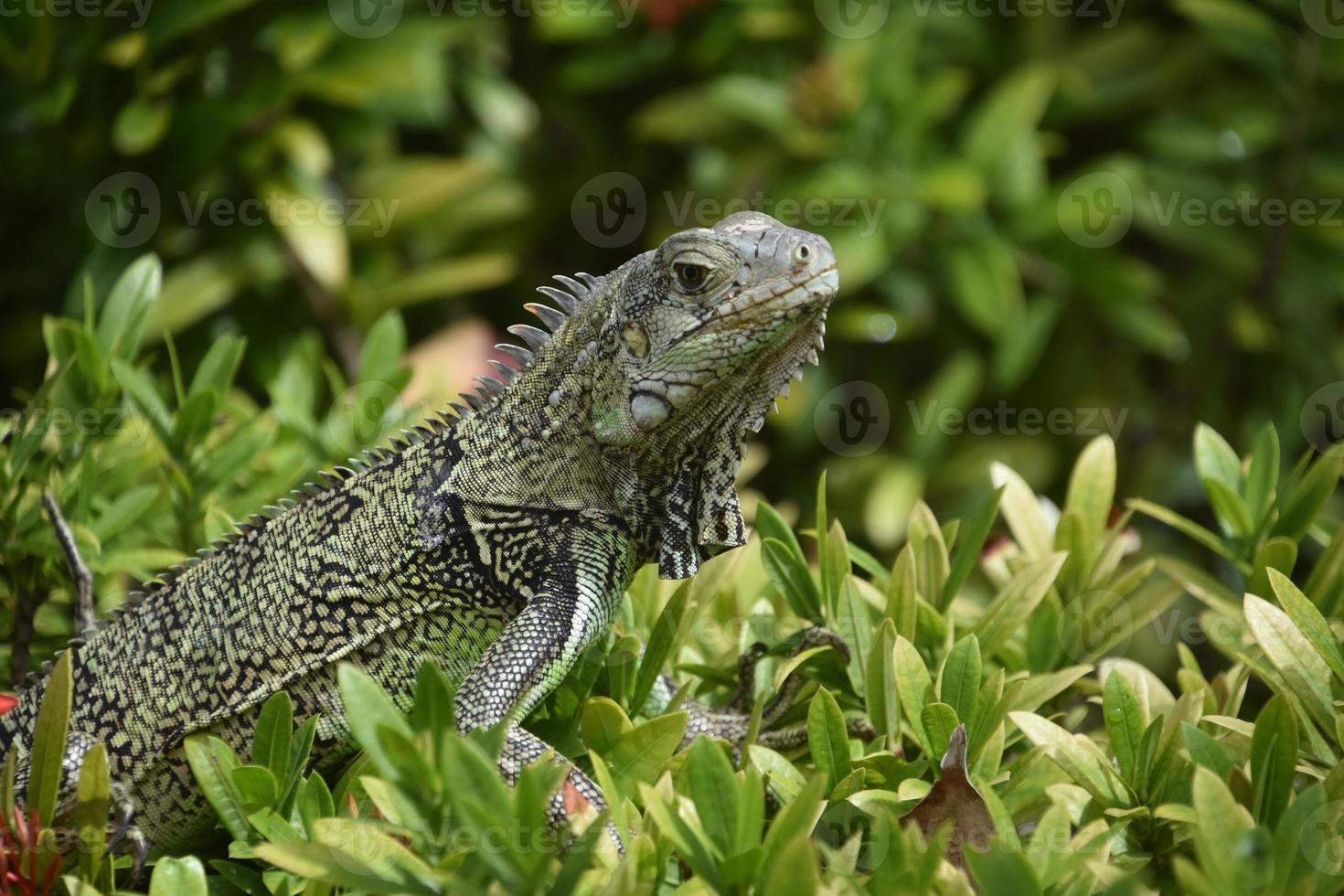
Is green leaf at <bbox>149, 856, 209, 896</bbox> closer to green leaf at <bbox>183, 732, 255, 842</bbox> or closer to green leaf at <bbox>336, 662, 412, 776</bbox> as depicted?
green leaf at <bbox>183, 732, 255, 842</bbox>

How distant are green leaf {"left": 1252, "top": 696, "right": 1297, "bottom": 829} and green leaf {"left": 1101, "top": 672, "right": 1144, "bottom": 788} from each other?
22cm

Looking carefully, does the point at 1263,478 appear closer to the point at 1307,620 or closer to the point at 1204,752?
the point at 1307,620

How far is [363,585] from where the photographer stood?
9.39 ft

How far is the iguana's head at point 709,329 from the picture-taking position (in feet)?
8.84

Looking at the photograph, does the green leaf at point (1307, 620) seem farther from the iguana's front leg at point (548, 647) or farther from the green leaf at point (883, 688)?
the iguana's front leg at point (548, 647)

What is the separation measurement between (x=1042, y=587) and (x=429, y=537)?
1.40 meters

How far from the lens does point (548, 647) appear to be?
2.64 m

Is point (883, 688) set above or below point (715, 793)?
below

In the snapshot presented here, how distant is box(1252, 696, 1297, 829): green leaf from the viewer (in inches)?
87.0

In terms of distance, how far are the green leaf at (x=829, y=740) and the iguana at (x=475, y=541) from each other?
495 mm

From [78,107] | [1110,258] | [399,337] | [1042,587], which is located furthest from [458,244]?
[1042,587]

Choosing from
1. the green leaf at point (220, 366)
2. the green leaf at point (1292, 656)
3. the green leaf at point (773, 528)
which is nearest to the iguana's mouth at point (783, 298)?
the green leaf at point (773, 528)

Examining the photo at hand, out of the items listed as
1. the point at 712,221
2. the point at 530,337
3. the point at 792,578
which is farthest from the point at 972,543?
the point at 712,221

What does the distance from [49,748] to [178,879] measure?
1.25ft
